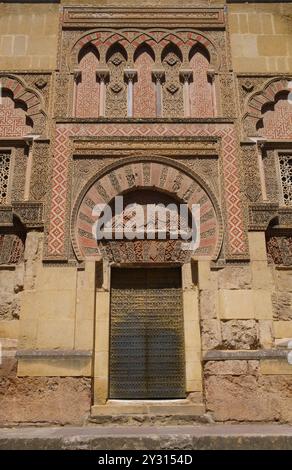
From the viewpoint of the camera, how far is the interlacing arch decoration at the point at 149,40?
21.7 feet

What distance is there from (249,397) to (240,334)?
0.67m

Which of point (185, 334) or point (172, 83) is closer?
point (185, 334)

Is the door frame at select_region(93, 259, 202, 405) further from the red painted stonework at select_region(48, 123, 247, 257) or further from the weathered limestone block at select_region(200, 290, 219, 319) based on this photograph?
the red painted stonework at select_region(48, 123, 247, 257)

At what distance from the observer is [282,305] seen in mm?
5566

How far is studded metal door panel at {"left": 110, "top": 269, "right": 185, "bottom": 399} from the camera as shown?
5344 mm

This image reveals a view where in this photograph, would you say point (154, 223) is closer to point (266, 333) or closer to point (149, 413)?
point (266, 333)

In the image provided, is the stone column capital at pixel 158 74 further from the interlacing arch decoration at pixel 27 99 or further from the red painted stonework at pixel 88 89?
the interlacing arch decoration at pixel 27 99

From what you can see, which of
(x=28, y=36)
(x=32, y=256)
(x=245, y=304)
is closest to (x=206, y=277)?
(x=245, y=304)

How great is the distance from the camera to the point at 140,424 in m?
5.00

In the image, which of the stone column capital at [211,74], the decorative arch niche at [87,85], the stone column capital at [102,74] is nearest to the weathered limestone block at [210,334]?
the decorative arch niche at [87,85]

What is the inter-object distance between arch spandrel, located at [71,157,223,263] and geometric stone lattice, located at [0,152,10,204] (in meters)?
1.01

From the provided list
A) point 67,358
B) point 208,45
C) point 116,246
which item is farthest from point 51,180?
point 208,45

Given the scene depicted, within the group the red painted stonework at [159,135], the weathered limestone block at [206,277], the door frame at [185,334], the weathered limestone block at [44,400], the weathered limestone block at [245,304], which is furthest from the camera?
Result: the red painted stonework at [159,135]

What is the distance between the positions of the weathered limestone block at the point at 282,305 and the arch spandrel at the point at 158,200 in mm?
892
